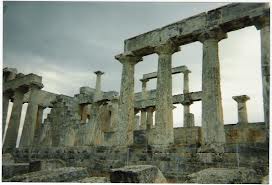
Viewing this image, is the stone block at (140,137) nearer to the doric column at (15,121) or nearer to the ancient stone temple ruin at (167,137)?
the ancient stone temple ruin at (167,137)

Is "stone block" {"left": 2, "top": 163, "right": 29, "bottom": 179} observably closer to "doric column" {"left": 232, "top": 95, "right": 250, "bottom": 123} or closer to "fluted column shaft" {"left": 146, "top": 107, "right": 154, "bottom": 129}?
"doric column" {"left": 232, "top": 95, "right": 250, "bottom": 123}

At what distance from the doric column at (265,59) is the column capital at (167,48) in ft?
11.9

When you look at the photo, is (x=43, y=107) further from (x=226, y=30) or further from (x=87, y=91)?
(x=226, y=30)

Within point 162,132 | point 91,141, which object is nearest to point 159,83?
point 162,132

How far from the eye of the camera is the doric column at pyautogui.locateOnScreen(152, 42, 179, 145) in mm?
11180

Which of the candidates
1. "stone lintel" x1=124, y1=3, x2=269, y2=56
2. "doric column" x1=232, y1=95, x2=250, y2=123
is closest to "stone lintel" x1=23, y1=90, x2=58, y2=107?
"stone lintel" x1=124, y1=3, x2=269, y2=56

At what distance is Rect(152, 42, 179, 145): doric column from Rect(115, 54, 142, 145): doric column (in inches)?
55.6

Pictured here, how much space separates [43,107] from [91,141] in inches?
266

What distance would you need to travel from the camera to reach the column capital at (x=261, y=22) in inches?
374

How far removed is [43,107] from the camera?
2492 centimetres

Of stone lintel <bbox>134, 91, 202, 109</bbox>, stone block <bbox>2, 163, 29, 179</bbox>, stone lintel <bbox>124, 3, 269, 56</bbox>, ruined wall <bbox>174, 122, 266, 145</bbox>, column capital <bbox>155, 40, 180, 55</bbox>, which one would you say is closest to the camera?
stone block <bbox>2, 163, 29, 179</bbox>

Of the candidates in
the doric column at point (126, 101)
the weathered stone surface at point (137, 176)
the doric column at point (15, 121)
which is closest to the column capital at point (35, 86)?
the doric column at point (15, 121)

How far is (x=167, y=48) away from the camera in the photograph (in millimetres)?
12250

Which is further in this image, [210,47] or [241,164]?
[210,47]
